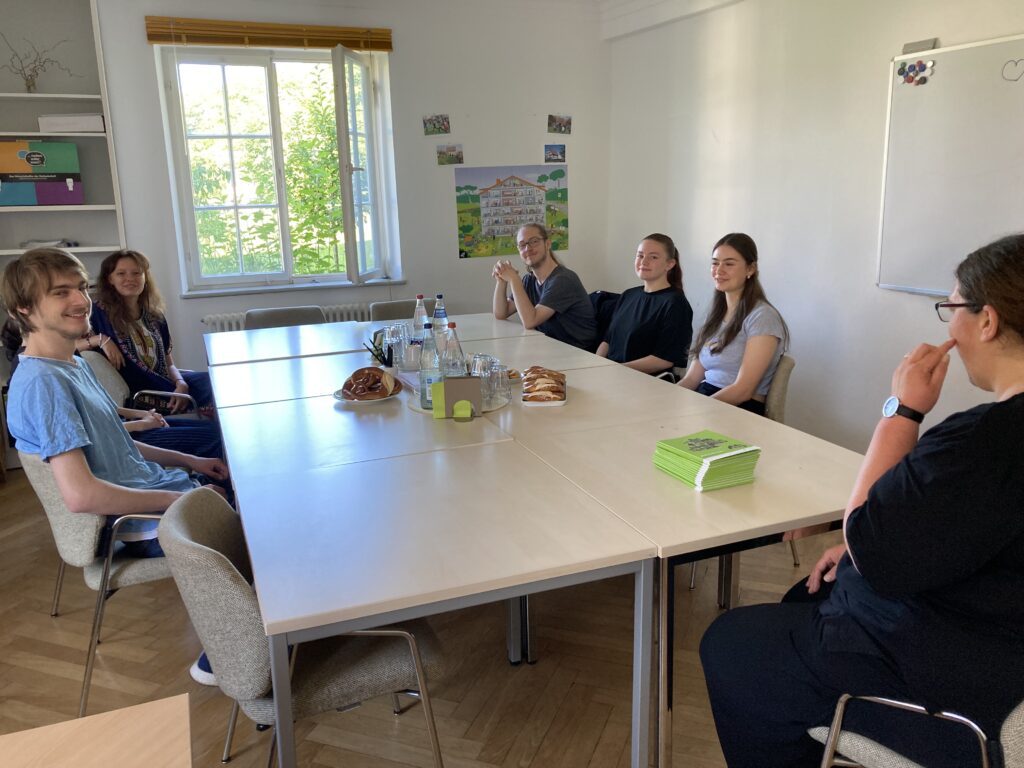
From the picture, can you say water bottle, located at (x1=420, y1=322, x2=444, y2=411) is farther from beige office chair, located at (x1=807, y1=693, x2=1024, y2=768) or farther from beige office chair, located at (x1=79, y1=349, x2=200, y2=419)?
beige office chair, located at (x1=807, y1=693, x2=1024, y2=768)

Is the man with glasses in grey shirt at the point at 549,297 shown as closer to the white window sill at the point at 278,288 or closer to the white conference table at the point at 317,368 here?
the white conference table at the point at 317,368

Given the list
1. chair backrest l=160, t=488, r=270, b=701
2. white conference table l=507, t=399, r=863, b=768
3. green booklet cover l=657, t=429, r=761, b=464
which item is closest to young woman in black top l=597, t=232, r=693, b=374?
white conference table l=507, t=399, r=863, b=768

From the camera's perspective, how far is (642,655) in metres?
1.56

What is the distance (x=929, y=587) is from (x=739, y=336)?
1832mm

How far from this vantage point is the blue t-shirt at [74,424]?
1.88 meters

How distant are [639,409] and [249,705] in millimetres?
1427

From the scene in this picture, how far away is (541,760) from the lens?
1933 mm

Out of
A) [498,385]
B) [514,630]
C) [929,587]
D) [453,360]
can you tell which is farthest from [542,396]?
[929,587]

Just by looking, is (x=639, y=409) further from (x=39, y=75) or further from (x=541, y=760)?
(x=39, y=75)

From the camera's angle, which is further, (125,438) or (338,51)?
(338,51)

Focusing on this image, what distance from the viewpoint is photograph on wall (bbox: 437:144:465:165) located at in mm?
5246

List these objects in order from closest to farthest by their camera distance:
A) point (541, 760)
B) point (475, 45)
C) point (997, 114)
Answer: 1. point (541, 760)
2. point (997, 114)
3. point (475, 45)

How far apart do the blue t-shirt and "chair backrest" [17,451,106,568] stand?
0.13 feet

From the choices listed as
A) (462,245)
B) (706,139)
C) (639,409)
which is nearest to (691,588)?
(639,409)
